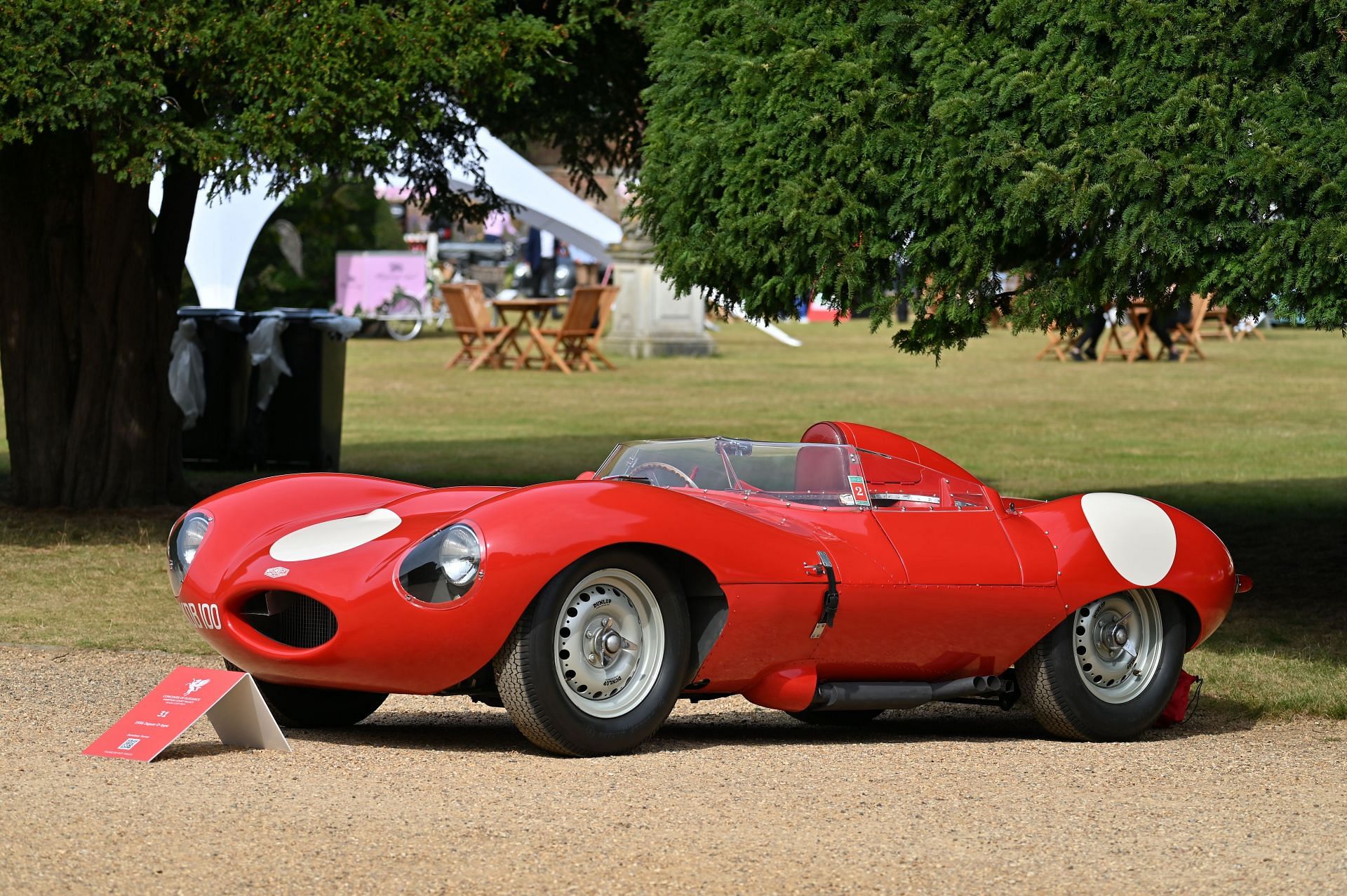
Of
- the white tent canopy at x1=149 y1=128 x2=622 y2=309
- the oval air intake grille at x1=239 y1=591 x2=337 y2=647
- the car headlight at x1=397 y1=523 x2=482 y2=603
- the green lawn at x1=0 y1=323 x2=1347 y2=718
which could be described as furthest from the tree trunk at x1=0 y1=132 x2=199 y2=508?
the white tent canopy at x1=149 y1=128 x2=622 y2=309

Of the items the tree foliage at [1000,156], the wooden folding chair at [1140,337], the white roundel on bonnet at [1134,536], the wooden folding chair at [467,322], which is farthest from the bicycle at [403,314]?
the white roundel on bonnet at [1134,536]

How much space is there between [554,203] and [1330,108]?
22.6 m

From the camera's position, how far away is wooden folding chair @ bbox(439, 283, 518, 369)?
28.1m

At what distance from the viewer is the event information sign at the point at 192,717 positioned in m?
5.49

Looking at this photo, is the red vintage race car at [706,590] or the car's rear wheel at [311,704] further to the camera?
the car's rear wheel at [311,704]

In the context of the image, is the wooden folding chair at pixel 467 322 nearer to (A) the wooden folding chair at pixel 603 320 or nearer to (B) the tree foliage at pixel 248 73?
(A) the wooden folding chair at pixel 603 320

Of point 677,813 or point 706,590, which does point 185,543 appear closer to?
point 706,590

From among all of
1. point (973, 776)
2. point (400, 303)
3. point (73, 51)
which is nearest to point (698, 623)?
point (973, 776)

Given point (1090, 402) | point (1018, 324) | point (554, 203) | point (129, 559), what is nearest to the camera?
point (1018, 324)

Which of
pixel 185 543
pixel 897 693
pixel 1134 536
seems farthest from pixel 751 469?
pixel 185 543

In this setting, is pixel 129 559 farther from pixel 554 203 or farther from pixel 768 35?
pixel 554 203

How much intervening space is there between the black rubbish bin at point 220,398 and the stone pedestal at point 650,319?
15.4 metres

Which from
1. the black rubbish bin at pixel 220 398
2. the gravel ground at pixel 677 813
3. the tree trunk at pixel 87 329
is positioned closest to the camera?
the gravel ground at pixel 677 813

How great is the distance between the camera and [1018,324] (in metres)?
8.30
